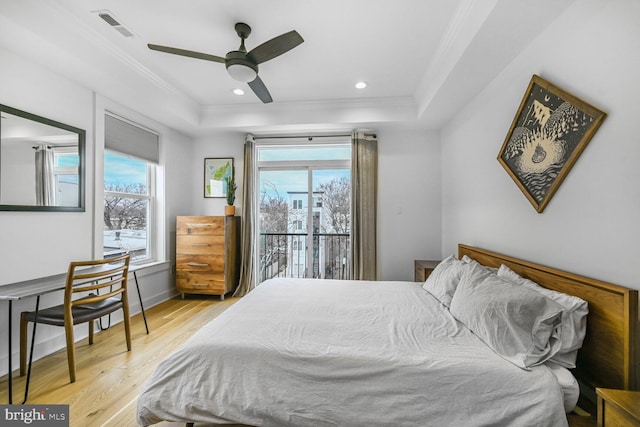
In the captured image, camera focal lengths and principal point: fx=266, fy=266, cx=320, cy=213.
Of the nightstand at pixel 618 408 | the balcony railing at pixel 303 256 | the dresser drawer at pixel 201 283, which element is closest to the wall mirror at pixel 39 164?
the dresser drawer at pixel 201 283

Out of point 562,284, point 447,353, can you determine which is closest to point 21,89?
point 447,353

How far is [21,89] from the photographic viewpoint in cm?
211

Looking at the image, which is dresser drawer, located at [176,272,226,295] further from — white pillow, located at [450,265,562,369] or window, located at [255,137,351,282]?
white pillow, located at [450,265,562,369]

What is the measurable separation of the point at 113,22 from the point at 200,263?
2.74 metres

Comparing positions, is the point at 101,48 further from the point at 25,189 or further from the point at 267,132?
the point at 267,132

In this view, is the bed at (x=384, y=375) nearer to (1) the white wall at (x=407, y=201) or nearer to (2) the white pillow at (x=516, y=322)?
(2) the white pillow at (x=516, y=322)

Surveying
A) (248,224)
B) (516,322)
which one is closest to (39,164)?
(248,224)

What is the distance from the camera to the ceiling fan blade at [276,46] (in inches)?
69.4

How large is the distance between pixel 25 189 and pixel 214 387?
88.6 inches

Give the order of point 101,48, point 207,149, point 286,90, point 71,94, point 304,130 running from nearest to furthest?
point 101,48 → point 71,94 → point 286,90 → point 304,130 → point 207,149

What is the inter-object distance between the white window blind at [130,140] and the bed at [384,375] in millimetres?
2672

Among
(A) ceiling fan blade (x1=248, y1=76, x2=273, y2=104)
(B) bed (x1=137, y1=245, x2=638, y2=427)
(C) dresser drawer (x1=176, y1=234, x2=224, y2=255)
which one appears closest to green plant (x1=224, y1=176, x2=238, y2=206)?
(C) dresser drawer (x1=176, y1=234, x2=224, y2=255)

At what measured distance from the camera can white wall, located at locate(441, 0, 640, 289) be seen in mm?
1229

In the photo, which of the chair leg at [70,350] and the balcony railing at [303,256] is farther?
the balcony railing at [303,256]
